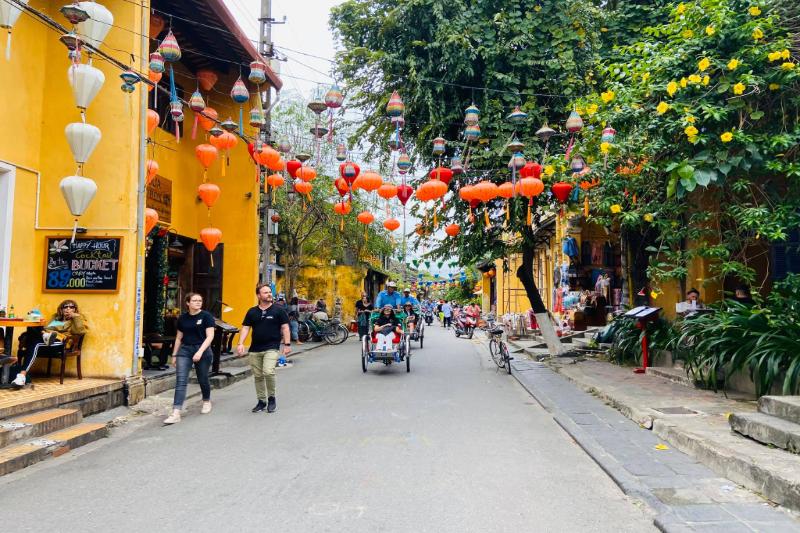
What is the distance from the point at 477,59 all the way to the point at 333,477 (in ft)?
31.5

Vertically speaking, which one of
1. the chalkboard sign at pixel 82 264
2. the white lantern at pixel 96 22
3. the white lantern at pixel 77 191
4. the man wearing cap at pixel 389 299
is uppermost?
the white lantern at pixel 96 22

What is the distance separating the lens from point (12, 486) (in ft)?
15.8

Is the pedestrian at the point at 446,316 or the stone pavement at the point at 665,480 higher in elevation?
the pedestrian at the point at 446,316

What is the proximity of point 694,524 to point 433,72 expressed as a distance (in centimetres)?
1009

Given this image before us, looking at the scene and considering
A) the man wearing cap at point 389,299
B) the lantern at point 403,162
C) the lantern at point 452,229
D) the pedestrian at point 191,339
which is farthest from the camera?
the lantern at point 452,229

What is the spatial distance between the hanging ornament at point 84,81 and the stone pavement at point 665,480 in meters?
7.18

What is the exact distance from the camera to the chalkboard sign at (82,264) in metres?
8.47

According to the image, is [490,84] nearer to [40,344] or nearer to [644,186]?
[644,186]

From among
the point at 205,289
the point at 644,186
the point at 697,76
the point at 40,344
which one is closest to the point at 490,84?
the point at 644,186

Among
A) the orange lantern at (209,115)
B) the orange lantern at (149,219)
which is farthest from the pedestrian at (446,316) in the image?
the orange lantern at (149,219)

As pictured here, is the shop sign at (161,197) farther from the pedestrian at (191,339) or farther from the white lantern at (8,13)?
the white lantern at (8,13)

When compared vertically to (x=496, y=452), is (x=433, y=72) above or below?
above

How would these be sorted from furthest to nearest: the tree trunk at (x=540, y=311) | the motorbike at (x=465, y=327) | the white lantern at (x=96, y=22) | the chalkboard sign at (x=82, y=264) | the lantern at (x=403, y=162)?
the motorbike at (x=465, y=327) < the tree trunk at (x=540, y=311) < the lantern at (x=403, y=162) < the chalkboard sign at (x=82, y=264) < the white lantern at (x=96, y=22)

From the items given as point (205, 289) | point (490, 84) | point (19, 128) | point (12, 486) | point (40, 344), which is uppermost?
point (490, 84)
